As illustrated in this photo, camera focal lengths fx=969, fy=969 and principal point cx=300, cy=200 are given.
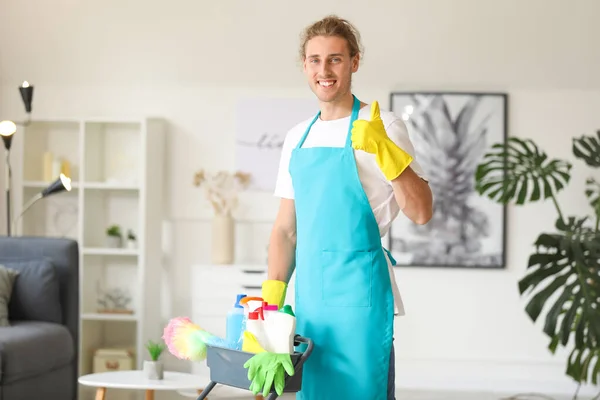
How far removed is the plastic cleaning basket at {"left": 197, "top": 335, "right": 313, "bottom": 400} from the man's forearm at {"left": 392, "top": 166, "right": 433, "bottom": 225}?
37cm

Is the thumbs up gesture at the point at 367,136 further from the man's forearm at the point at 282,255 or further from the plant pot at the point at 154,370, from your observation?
the plant pot at the point at 154,370

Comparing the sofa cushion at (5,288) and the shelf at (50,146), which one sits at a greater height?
the shelf at (50,146)

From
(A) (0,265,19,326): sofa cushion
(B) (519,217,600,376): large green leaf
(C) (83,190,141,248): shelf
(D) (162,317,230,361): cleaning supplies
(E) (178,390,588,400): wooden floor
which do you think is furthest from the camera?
(C) (83,190,141,248): shelf

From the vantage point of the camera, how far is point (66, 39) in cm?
597

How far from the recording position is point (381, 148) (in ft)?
6.79

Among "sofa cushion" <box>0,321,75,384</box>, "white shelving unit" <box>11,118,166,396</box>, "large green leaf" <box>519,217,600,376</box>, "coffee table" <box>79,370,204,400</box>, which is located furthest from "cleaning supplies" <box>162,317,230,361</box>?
"white shelving unit" <box>11,118,166,396</box>

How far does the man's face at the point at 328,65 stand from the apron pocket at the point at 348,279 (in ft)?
1.23

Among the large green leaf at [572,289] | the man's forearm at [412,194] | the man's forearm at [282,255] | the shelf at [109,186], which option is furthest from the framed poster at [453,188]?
the man's forearm at [412,194]

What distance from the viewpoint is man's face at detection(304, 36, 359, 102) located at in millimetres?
2213

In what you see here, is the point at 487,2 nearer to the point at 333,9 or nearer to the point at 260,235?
the point at 333,9

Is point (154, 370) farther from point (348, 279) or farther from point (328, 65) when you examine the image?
point (328, 65)

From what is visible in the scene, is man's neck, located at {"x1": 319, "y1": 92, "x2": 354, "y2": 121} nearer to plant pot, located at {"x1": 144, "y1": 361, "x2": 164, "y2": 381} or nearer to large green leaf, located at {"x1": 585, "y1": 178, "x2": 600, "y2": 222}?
plant pot, located at {"x1": 144, "y1": 361, "x2": 164, "y2": 381}

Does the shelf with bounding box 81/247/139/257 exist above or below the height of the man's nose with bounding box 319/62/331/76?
below

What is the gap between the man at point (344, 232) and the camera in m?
2.16
